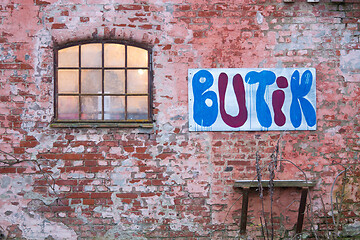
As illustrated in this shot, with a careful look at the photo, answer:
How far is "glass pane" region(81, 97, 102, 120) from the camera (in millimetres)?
4117

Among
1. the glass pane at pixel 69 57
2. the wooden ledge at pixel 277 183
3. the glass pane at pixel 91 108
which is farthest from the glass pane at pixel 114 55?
the wooden ledge at pixel 277 183

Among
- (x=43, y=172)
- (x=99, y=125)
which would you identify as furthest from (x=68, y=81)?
(x=43, y=172)

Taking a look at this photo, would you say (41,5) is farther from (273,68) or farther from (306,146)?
(306,146)

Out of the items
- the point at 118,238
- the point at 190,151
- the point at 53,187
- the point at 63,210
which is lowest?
the point at 118,238

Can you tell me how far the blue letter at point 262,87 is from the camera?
4059 millimetres

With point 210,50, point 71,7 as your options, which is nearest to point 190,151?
point 210,50

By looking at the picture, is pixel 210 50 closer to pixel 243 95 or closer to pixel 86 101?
pixel 243 95

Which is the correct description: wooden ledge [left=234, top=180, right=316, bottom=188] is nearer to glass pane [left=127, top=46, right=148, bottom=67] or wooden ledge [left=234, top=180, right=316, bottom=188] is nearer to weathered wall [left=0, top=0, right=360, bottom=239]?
weathered wall [left=0, top=0, right=360, bottom=239]

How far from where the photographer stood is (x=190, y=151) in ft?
13.3

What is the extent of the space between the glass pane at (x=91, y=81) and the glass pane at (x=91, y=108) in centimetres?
11

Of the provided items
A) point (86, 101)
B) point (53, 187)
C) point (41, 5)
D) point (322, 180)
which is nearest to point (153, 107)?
point (86, 101)

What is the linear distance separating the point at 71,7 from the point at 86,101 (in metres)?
1.12

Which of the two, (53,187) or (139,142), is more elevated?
(139,142)

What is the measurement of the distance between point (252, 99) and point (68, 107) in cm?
221
